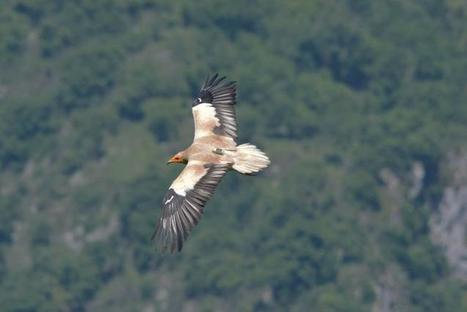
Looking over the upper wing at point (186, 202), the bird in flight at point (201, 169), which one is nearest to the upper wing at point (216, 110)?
the bird in flight at point (201, 169)

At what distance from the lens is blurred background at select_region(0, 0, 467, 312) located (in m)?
67.1

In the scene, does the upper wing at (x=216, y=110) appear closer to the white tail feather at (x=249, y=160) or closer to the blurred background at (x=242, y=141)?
the white tail feather at (x=249, y=160)

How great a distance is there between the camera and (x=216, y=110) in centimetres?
2406

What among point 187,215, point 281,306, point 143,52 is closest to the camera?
point 187,215

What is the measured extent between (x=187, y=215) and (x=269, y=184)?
4866 cm

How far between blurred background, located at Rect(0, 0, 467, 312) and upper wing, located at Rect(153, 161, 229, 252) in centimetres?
4191

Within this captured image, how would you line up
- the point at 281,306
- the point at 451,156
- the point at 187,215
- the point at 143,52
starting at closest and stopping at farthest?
the point at 187,215
the point at 281,306
the point at 451,156
the point at 143,52

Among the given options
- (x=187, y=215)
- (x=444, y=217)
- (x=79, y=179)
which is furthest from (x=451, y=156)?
(x=187, y=215)

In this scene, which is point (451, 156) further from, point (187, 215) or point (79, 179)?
point (187, 215)

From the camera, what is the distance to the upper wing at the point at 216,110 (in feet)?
77.5

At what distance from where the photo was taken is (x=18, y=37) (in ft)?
260

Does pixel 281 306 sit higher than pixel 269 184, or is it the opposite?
pixel 269 184

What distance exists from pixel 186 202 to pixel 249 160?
40.3 inches

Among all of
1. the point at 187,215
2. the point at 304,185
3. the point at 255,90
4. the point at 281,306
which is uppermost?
the point at 255,90
